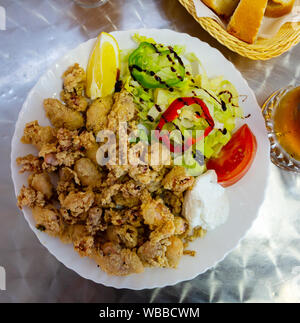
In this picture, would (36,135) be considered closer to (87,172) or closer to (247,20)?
(87,172)

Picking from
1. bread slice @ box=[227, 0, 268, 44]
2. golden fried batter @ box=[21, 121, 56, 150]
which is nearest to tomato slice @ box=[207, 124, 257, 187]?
bread slice @ box=[227, 0, 268, 44]

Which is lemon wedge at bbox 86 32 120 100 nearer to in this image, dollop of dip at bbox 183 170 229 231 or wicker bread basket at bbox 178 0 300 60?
wicker bread basket at bbox 178 0 300 60

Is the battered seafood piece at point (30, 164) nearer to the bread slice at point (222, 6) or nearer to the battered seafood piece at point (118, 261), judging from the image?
the battered seafood piece at point (118, 261)

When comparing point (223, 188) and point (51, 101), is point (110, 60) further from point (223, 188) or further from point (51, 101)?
point (223, 188)

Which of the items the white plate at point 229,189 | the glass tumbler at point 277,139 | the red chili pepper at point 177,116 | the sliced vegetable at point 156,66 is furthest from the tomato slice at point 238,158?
the sliced vegetable at point 156,66

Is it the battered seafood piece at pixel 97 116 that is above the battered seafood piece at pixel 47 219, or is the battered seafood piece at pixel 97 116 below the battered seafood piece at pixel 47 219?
above

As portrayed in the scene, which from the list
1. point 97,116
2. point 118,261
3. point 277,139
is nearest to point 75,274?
point 118,261

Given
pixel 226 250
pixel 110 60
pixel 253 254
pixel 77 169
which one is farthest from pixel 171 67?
pixel 253 254
